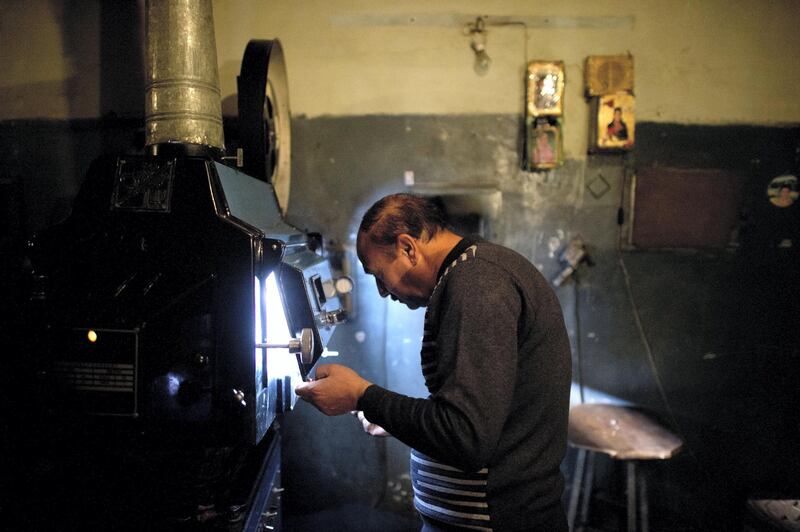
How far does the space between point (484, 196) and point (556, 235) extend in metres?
0.46

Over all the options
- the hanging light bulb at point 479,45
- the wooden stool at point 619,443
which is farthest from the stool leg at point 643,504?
the hanging light bulb at point 479,45

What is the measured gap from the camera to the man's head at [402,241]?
1.23m

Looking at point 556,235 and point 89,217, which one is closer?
point 89,217

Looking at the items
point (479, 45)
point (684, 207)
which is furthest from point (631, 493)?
point (479, 45)

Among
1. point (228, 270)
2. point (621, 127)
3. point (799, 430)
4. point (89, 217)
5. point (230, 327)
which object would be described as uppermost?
point (621, 127)

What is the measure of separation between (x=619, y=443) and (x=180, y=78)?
2278 millimetres

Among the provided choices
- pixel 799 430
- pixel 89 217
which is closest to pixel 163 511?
pixel 89 217

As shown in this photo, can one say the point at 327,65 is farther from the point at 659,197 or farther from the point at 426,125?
the point at 659,197

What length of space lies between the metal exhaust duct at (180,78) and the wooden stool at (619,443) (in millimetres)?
1983

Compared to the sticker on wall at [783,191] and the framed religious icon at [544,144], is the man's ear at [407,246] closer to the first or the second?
the framed religious icon at [544,144]

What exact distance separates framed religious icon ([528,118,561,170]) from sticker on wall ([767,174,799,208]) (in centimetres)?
125

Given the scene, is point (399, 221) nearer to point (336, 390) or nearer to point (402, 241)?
point (402, 241)

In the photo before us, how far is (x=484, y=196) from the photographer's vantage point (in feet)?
8.35

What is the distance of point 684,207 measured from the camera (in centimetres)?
256
